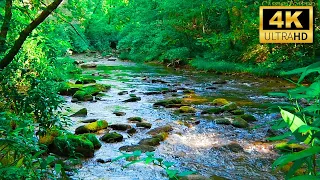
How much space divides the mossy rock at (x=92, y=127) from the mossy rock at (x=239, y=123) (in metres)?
2.86

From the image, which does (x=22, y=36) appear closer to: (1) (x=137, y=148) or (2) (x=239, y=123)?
(1) (x=137, y=148)

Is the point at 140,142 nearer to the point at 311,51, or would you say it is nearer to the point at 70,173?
the point at 70,173

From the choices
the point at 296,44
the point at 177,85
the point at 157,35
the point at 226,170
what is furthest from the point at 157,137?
the point at 157,35

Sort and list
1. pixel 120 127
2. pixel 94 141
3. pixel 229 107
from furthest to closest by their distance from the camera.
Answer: pixel 229 107 → pixel 120 127 → pixel 94 141

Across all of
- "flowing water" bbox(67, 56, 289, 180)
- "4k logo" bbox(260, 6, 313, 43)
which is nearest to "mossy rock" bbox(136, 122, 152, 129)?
"flowing water" bbox(67, 56, 289, 180)

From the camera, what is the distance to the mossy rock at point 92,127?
6768mm

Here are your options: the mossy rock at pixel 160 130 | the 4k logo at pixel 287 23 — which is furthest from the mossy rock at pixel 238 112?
the 4k logo at pixel 287 23

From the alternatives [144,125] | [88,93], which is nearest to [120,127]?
[144,125]

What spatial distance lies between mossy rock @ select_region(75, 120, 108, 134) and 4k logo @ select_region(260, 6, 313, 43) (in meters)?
5.47

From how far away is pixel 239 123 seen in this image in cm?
736

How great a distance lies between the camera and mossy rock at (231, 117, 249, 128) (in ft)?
24.0

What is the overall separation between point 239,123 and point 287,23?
11.2ft

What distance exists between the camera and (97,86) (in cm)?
1239

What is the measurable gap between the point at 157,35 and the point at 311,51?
1153 centimetres
